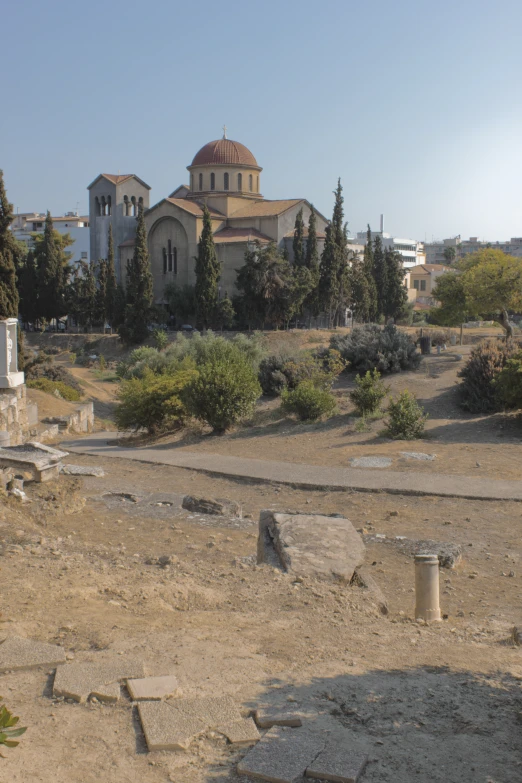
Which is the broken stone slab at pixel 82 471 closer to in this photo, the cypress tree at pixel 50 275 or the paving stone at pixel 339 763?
the paving stone at pixel 339 763

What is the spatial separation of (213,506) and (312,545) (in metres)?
3.12

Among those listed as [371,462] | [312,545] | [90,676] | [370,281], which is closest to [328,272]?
[370,281]

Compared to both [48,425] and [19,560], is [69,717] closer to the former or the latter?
[19,560]

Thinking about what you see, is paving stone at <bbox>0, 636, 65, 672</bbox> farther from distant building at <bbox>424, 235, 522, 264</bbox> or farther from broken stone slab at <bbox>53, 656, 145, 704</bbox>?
distant building at <bbox>424, 235, 522, 264</bbox>

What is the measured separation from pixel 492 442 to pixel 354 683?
10604 millimetres

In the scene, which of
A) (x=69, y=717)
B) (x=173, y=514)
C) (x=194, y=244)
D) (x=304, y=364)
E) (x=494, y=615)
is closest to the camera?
(x=69, y=717)

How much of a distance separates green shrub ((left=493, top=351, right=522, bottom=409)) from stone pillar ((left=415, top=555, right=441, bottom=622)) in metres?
9.89

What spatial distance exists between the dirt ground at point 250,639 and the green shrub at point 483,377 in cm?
788

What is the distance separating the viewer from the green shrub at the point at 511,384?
15.4 metres

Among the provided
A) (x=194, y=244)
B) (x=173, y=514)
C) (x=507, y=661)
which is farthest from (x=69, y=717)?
(x=194, y=244)

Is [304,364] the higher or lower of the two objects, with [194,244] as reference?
lower

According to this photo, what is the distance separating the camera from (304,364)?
20.8m

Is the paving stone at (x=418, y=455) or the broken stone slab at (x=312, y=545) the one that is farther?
the paving stone at (x=418, y=455)

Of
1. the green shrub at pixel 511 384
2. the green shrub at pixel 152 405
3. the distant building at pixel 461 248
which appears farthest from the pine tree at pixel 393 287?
the distant building at pixel 461 248
